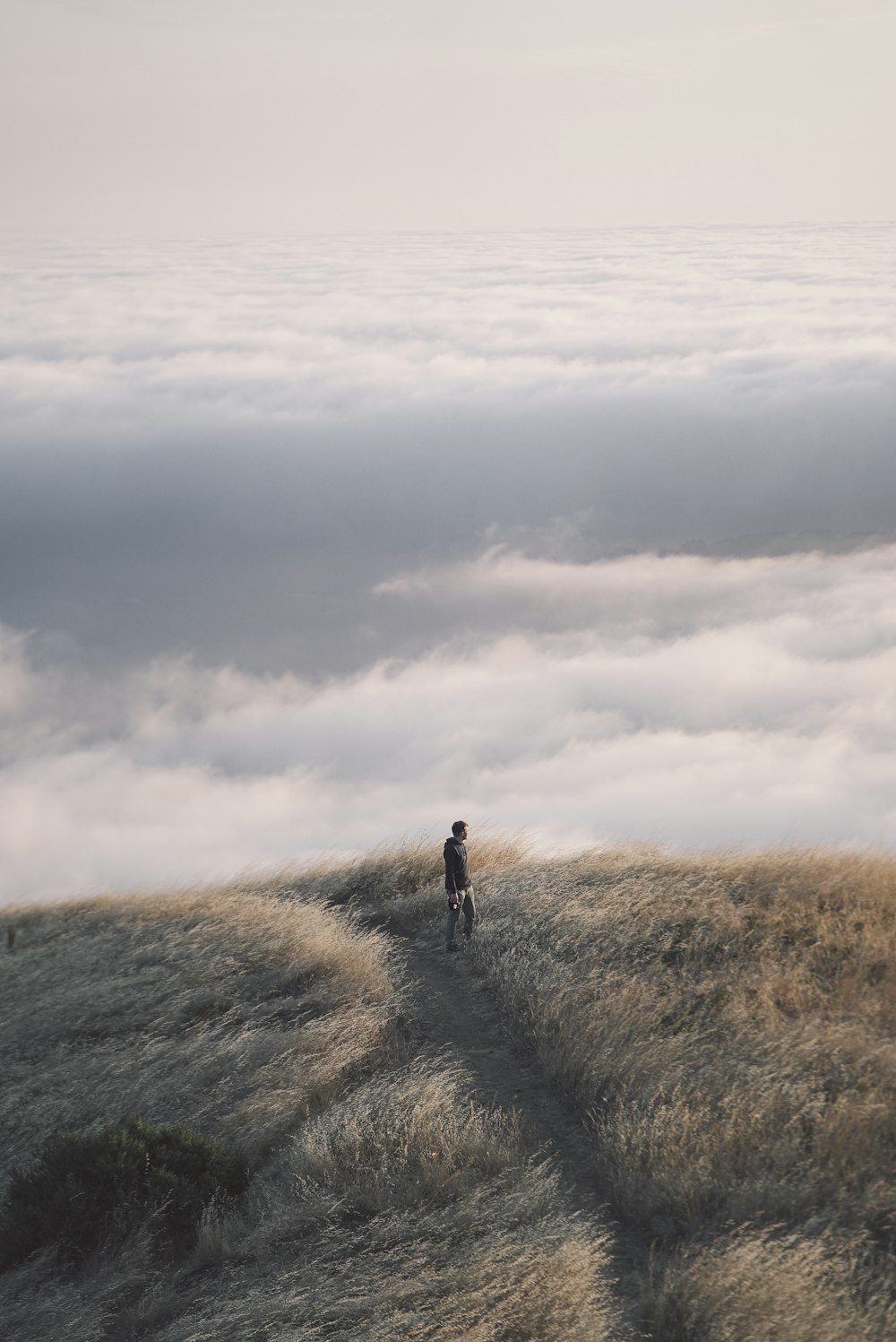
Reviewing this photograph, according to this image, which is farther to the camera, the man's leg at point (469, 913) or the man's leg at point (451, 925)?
the man's leg at point (469, 913)

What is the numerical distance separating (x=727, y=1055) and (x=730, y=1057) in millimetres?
81

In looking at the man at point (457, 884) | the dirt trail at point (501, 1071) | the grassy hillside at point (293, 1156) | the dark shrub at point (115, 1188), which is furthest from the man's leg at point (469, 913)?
the dark shrub at point (115, 1188)

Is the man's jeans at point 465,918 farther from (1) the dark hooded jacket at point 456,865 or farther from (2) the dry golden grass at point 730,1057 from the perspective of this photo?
(2) the dry golden grass at point 730,1057

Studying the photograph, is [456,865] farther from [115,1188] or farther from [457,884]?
[115,1188]

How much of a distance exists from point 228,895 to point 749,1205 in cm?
1342

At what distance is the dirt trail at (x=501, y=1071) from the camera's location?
9.40 meters

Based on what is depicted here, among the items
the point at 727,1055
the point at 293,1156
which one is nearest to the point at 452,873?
the point at 727,1055

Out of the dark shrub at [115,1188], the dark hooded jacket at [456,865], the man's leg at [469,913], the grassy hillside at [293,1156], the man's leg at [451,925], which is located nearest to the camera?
the grassy hillside at [293,1156]

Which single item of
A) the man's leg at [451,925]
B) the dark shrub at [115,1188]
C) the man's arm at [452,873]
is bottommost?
the dark shrub at [115,1188]

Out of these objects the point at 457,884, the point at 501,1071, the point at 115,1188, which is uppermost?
the point at 457,884

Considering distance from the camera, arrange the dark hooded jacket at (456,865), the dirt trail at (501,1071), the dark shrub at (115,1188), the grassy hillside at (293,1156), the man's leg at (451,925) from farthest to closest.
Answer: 1. the man's leg at (451,925)
2. the dark hooded jacket at (456,865)
3. the dark shrub at (115,1188)
4. the dirt trail at (501,1071)
5. the grassy hillside at (293,1156)

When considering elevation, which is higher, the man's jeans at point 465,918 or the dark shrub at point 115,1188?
the man's jeans at point 465,918

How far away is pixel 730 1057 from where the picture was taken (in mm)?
11852

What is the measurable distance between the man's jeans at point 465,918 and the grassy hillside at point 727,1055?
25 cm
